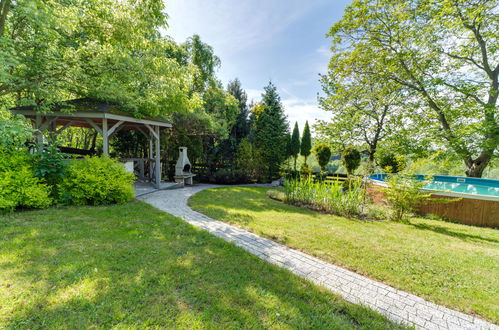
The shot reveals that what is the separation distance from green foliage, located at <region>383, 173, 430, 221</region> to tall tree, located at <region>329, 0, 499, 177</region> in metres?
6.35

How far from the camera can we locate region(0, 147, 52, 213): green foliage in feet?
14.6

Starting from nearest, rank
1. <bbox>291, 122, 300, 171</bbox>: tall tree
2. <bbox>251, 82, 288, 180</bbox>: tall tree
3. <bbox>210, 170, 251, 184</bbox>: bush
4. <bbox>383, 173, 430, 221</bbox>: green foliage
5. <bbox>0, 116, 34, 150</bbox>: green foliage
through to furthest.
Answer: <bbox>0, 116, 34, 150</bbox>: green foliage
<bbox>383, 173, 430, 221</bbox>: green foliage
<bbox>210, 170, 251, 184</bbox>: bush
<bbox>251, 82, 288, 180</bbox>: tall tree
<bbox>291, 122, 300, 171</bbox>: tall tree

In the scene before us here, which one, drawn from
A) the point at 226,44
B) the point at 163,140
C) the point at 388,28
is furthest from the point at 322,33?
the point at 163,140

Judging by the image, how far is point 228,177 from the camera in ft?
40.7

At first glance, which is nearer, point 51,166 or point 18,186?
point 18,186

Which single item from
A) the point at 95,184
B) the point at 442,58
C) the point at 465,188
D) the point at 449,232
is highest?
the point at 442,58

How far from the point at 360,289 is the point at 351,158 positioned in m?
13.0

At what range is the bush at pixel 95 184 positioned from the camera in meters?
5.45

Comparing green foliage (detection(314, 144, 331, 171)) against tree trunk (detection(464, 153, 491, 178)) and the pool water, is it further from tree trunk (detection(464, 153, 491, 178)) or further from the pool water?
tree trunk (detection(464, 153, 491, 178))

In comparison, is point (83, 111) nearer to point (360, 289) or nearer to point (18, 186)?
point (18, 186)

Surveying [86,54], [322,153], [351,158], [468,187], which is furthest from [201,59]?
[468,187]

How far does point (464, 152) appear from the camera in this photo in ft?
32.2

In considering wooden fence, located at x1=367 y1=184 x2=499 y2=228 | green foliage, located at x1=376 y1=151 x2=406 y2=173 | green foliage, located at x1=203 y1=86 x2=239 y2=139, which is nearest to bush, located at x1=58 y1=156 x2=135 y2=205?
green foliage, located at x1=203 y1=86 x2=239 y2=139

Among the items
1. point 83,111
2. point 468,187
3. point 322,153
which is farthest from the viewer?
point 322,153
